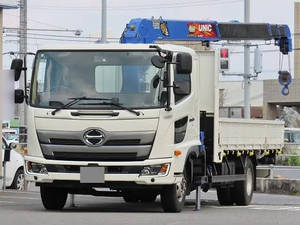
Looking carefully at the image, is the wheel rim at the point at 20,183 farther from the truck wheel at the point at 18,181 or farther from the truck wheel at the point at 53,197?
the truck wheel at the point at 53,197

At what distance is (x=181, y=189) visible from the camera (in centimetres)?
1541

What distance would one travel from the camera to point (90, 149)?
48.0 feet

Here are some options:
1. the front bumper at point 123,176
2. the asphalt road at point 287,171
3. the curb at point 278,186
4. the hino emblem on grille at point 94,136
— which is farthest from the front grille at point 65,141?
the asphalt road at point 287,171

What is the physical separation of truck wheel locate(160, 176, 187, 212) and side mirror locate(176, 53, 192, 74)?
6.07ft

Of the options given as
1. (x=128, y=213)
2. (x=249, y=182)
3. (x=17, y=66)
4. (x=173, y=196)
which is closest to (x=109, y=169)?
(x=128, y=213)

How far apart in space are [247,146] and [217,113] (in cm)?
209

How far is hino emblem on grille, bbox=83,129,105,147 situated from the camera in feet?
47.9

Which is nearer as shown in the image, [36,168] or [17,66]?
[36,168]

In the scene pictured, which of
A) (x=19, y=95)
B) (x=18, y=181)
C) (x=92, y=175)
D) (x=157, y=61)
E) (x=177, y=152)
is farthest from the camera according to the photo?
(x=18, y=181)

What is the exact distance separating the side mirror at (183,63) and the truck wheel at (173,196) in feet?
6.07

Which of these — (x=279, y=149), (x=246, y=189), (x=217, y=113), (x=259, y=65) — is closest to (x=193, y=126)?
(x=217, y=113)

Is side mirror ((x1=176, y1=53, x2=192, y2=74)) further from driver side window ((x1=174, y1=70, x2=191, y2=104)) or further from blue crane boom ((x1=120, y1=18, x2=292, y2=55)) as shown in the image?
blue crane boom ((x1=120, y1=18, x2=292, y2=55))

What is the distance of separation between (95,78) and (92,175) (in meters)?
1.61

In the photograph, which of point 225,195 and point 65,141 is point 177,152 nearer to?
point 65,141
